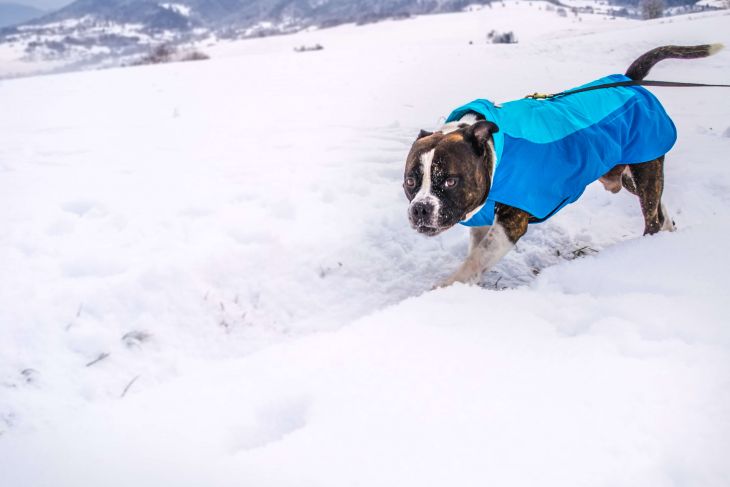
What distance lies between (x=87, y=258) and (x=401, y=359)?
221cm

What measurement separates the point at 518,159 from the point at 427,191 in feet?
2.14

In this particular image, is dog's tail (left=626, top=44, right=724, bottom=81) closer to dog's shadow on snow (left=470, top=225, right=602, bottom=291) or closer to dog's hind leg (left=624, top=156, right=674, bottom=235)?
dog's hind leg (left=624, top=156, right=674, bottom=235)

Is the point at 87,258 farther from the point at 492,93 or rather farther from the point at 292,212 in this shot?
the point at 492,93

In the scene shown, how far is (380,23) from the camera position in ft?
251

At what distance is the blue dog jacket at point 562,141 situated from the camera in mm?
3059

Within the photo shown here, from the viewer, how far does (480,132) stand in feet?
9.49

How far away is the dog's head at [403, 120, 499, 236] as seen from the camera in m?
2.86

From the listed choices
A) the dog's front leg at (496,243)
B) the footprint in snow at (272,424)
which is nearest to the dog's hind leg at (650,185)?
the dog's front leg at (496,243)

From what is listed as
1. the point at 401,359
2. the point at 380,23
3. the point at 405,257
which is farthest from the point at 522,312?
the point at 380,23

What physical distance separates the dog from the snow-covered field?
1.36ft

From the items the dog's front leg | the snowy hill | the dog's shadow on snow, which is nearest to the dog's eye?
the dog's front leg

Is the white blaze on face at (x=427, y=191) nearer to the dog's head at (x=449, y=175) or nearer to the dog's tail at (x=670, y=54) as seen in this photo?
the dog's head at (x=449, y=175)

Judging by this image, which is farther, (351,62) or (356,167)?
(351,62)

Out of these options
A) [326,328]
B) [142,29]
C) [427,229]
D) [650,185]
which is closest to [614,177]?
[650,185]
